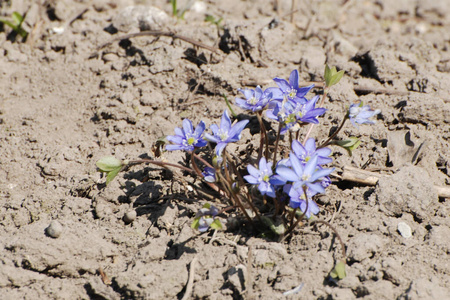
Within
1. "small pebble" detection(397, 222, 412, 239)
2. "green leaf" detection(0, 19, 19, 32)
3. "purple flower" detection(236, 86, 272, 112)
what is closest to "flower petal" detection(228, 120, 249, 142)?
"purple flower" detection(236, 86, 272, 112)

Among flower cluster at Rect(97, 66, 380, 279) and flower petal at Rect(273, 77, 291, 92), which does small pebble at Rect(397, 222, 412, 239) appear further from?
flower petal at Rect(273, 77, 291, 92)

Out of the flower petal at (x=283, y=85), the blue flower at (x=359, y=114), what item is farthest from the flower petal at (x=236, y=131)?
the blue flower at (x=359, y=114)

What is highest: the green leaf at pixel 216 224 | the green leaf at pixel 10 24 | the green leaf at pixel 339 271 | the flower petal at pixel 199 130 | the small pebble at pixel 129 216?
the green leaf at pixel 10 24

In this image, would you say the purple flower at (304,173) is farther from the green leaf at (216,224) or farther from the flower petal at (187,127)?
the flower petal at (187,127)

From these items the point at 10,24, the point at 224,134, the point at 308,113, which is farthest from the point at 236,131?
the point at 10,24

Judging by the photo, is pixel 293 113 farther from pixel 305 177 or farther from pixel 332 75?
pixel 332 75

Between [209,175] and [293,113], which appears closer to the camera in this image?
[293,113]
